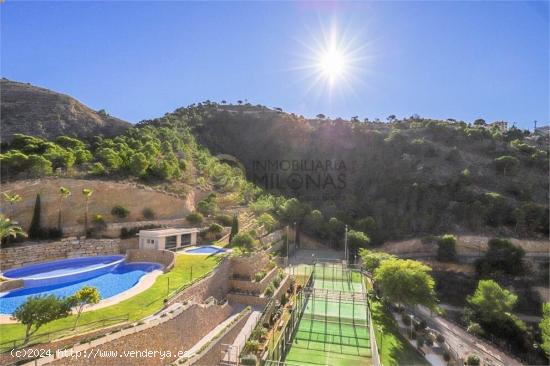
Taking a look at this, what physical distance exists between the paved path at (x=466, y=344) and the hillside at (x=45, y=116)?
2125 inches

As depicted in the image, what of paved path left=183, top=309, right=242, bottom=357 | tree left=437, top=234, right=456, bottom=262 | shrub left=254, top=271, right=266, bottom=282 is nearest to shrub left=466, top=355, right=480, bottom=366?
paved path left=183, top=309, right=242, bottom=357

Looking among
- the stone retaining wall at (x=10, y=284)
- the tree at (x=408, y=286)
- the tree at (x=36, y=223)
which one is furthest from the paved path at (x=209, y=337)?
the tree at (x=36, y=223)

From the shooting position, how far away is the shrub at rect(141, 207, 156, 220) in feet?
96.4

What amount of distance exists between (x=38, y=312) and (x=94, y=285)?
8211 millimetres

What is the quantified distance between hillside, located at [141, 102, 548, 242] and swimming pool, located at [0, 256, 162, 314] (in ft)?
80.7

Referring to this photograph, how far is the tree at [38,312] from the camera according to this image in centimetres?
980

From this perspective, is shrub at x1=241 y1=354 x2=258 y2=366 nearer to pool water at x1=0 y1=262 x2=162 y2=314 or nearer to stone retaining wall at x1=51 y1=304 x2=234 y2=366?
stone retaining wall at x1=51 y1=304 x2=234 y2=366

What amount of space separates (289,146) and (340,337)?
52615 millimetres

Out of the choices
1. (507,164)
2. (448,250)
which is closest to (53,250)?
(448,250)

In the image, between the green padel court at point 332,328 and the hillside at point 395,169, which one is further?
the hillside at point 395,169

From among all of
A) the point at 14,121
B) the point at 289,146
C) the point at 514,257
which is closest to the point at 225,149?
the point at 289,146

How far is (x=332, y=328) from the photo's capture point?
60.4 ft

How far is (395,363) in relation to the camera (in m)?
15.4

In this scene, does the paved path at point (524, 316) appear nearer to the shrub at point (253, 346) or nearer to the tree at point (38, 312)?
the shrub at point (253, 346)
